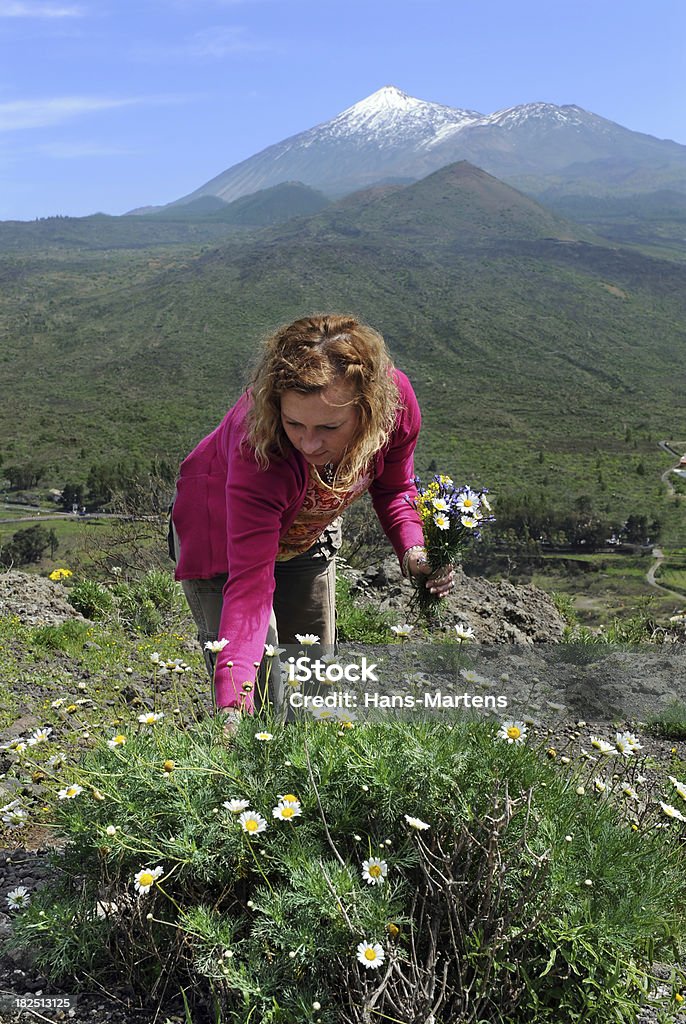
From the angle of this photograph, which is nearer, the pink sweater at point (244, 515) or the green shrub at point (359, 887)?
the green shrub at point (359, 887)

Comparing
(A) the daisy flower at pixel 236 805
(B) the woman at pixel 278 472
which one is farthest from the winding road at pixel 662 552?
(A) the daisy flower at pixel 236 805

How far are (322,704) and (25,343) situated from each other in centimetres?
8652

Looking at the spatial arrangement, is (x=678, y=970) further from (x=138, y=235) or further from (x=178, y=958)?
(x=138, y=235)

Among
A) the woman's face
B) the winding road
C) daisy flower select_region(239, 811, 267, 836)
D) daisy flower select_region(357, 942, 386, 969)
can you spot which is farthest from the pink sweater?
the winding road

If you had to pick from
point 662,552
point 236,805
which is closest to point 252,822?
point 236,805

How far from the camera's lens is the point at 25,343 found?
81625 mm

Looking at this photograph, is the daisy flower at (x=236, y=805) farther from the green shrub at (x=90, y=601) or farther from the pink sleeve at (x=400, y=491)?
the green shrub at (x=90, y=601)

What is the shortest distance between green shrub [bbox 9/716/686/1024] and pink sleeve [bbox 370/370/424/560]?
91cm

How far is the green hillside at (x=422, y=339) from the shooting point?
4844 centimetres

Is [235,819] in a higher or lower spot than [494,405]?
higher

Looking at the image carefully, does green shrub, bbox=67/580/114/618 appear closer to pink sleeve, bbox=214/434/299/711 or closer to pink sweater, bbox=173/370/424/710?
pink sweater, bbox=173/370/424/710

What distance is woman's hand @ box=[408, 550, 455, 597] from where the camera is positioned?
7.97ft

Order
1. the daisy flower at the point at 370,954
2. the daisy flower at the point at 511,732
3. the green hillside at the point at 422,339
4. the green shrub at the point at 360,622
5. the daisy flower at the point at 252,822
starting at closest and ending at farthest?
the daisy flower at the point at 370,954 → the daisy flower at the point at 252,822 → the daisy flower at the point at 511,732 → the green shrub at the point at 360,622 → the green hillside at the point at 422,339

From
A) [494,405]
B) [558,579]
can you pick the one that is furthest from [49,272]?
[558,579]
